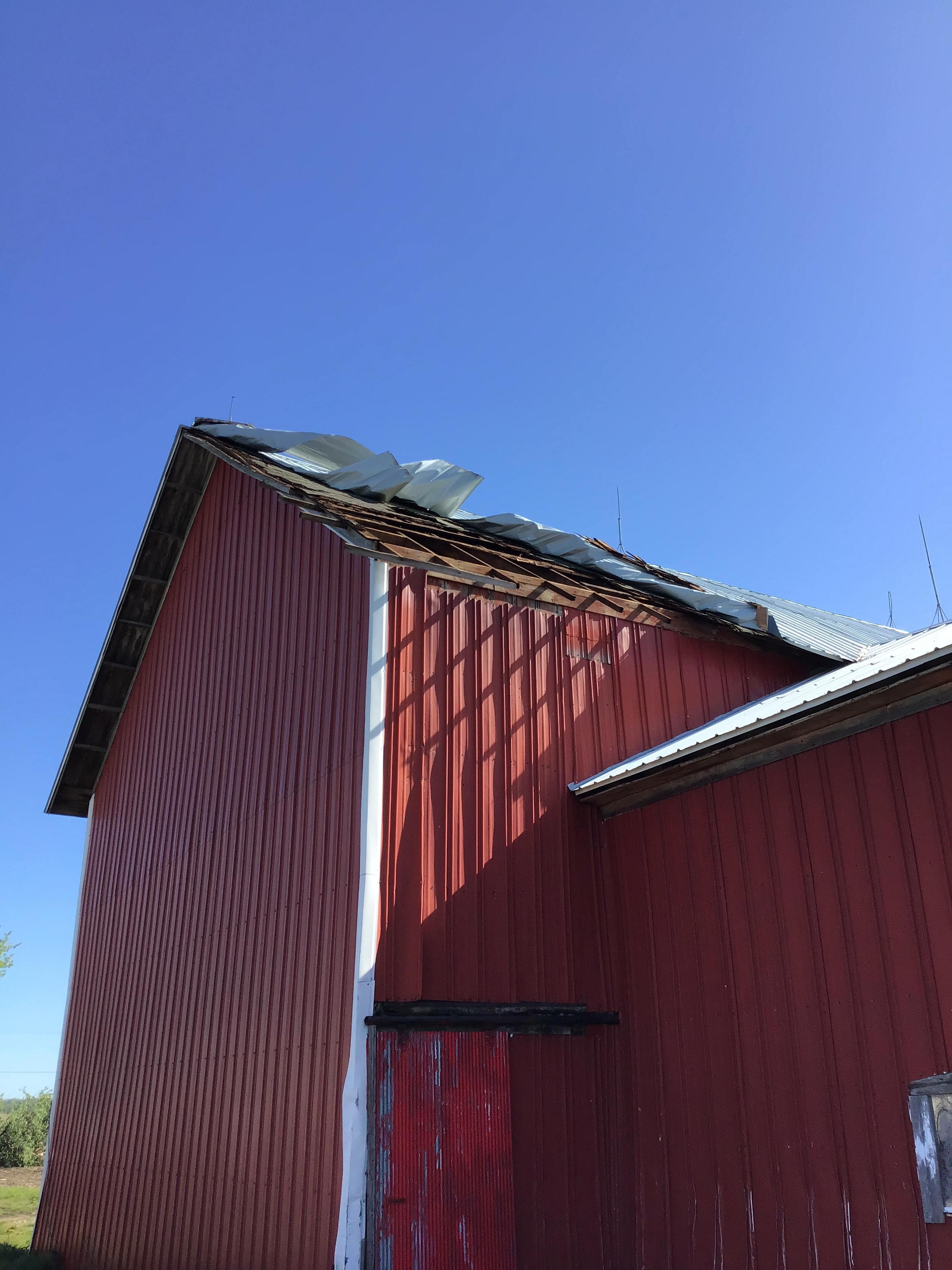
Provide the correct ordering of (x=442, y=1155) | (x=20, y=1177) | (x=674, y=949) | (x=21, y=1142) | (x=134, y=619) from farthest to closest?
(x=21, y=1142), (x=20, y=1177), (x=134, y=619), (x=674, y=949), (x=442, y=1155)

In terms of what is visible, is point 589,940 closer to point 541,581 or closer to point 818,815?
point 818,815

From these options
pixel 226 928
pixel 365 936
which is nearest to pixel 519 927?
pixel 365 936

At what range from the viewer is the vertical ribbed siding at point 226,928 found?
809 centimetres

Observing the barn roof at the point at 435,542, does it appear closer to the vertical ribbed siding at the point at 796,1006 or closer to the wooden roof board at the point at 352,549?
the wooden roof board at the point at 352,549

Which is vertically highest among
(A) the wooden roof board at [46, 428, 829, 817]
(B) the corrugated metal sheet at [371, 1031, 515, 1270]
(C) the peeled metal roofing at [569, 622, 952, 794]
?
(A) the wooden roof board at [46, 428, 829, 817]

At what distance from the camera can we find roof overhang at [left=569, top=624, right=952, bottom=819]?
6969 mm

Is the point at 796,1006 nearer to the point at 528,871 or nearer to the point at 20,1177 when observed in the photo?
the point at 528,871

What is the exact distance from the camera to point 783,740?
7.87 metres

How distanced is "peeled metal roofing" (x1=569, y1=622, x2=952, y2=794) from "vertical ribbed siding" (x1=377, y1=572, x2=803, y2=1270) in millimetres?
475

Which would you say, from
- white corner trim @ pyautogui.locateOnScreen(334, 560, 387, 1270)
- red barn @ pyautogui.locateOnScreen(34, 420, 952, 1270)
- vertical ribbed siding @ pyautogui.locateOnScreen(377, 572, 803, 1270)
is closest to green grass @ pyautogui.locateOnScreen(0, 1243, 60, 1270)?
red barn @ pyautogui.locateOnScreen(34, 420, 952, 1270)

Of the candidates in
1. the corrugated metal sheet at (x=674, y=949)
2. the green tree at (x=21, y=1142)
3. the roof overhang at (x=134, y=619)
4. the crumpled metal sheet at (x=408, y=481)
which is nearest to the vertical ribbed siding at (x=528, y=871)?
the corrugated metal sheet at (x=674, y=949)

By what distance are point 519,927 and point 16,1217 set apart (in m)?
15.8

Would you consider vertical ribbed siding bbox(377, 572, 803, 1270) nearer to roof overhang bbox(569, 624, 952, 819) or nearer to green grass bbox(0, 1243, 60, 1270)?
roof overhang bbox(569, 624, 952, 819)

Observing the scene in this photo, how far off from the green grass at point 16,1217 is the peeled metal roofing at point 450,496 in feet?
32.9
